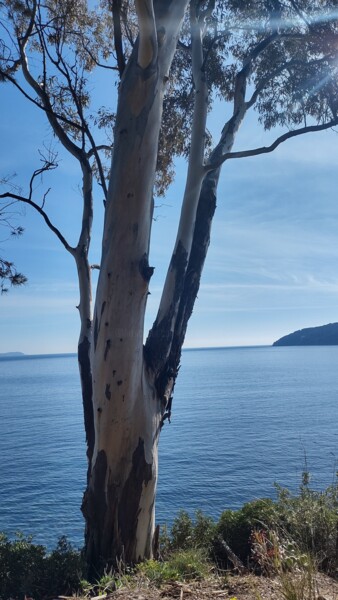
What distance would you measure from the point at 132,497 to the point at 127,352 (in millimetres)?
1321

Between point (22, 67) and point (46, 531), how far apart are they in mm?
12000

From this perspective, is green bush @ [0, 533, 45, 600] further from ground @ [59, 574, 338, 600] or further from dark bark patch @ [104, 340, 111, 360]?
dark bark patch @ [104, 340, 111, 360]

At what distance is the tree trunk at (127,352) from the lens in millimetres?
5164

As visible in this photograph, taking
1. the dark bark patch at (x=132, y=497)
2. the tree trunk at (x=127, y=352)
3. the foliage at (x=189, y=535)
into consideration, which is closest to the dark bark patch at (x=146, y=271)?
the tree trunk at (x=127, y=352)

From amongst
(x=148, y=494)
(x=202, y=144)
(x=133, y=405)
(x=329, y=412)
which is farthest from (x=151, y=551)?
(x=329, y=412)

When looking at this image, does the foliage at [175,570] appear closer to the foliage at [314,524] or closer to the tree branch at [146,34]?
the foliage at [314,524]

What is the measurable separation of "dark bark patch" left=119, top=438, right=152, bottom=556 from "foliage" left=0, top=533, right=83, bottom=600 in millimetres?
676

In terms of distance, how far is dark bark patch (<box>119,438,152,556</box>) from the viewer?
5176 mm

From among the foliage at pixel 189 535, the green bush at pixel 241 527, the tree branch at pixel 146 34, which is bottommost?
the foliage at pixel 189 535

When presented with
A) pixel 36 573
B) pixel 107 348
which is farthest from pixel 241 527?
pixel 36 573

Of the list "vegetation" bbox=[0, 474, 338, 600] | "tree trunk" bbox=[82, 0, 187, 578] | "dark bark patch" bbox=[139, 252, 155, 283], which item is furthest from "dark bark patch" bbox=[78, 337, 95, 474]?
"dark bark patch" bbox=[139, 252, 155, 283]

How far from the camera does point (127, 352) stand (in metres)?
5.17

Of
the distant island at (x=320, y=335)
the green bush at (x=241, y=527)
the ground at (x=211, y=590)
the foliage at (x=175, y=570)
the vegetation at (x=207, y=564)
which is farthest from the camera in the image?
the distant island at (x=320, y=335)

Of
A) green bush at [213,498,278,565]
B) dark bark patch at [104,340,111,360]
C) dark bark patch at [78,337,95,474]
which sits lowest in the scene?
green bush at [213,498,278,565]
